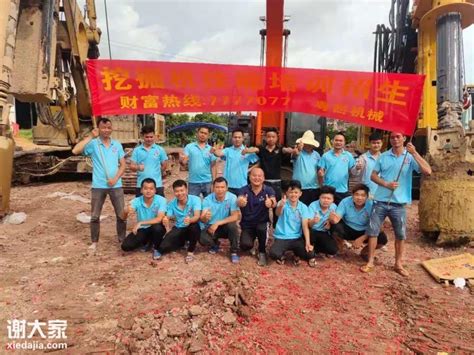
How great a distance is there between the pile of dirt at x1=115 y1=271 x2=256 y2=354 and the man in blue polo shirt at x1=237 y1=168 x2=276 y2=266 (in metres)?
0.98

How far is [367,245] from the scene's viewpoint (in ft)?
15.3

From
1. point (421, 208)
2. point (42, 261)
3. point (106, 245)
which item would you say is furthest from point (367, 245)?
point (42, 261)

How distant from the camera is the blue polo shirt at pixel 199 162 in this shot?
5.23 meters

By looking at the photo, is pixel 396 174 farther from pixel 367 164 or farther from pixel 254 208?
pixel 254 208

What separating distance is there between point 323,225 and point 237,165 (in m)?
1.40

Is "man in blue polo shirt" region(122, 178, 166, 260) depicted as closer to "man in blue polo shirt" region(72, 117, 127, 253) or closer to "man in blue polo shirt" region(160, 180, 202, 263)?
"man in blue polo shirt" region(160, 180, 202, 263)

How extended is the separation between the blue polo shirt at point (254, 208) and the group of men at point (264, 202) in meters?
0.01

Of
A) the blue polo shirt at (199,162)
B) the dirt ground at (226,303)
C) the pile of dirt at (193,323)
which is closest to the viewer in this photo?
the pile of dirt at (193,323)

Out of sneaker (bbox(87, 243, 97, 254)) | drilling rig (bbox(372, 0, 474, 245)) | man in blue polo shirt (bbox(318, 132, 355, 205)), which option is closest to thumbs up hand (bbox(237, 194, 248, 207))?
man in blue polo shirt (bbox(318, 132, 355, 205))

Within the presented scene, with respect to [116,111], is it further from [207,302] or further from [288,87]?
[207,302]

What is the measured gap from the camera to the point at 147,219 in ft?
15.3

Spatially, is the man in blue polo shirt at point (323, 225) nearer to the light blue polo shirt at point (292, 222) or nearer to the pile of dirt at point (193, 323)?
the light blue polo shirt at point (292, 222)

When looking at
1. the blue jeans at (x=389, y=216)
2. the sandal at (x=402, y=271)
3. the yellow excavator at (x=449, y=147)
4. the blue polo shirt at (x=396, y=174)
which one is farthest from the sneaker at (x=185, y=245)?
the yellow excavator at (x=449, y=147)

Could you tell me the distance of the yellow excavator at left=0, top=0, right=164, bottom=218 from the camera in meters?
5.71
